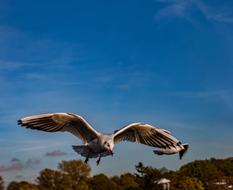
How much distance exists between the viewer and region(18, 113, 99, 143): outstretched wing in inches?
396

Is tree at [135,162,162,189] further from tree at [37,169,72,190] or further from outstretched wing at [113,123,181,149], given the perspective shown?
outstretched wing at [113,123,181,149]

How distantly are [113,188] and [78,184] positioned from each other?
493 centimetres

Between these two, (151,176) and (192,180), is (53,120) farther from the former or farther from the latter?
(192,180)

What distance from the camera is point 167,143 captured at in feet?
34.9

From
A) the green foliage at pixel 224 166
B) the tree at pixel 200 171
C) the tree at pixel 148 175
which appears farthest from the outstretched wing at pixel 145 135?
the green foliage at pixel 224 166

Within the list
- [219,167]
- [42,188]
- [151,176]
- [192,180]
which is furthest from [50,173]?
[219,167]

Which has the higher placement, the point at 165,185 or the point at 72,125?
the point at 165,185

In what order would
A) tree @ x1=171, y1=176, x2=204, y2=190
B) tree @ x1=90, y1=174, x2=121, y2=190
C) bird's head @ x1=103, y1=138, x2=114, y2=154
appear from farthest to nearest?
tree @ x1=90, y1=174, x2=121, y2=190 → tree @ x1=171, y1=176, x2=204, y2=190 → bird's head @ x1=103, y1=138, x2=114, y2=154

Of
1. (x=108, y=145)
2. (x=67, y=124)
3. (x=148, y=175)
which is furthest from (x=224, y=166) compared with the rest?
(x=108, y=145)

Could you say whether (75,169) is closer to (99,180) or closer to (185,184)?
(99,180)

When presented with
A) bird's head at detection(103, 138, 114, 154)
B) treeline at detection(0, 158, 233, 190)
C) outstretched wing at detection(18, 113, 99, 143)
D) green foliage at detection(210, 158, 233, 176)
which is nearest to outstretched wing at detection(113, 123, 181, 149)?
outstretched wing at detection(18, 113, 99, 143)

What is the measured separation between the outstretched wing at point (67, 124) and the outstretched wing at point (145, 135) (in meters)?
0.57

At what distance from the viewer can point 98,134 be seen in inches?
398

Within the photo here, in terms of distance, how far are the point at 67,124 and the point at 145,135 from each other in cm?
154
